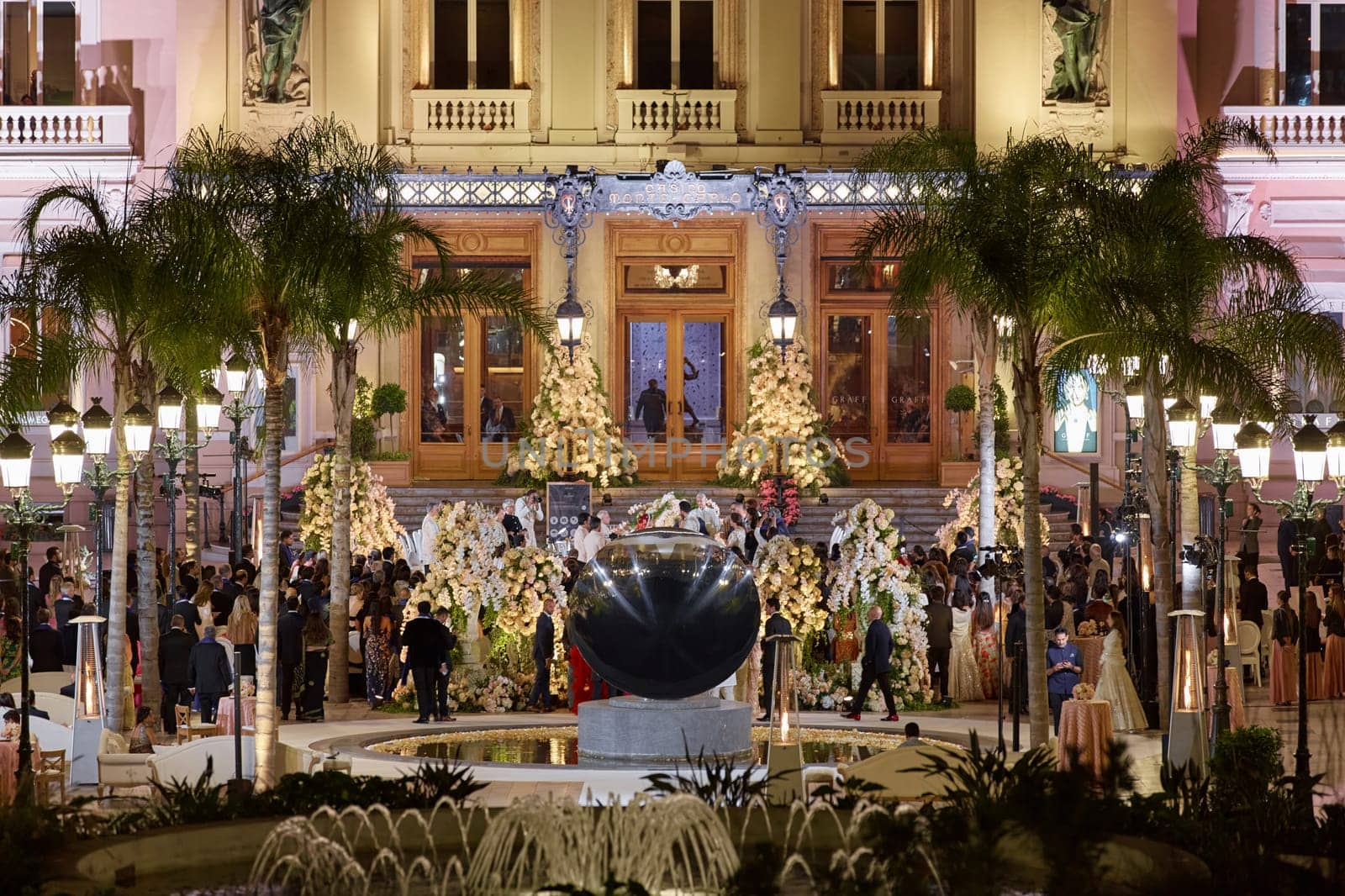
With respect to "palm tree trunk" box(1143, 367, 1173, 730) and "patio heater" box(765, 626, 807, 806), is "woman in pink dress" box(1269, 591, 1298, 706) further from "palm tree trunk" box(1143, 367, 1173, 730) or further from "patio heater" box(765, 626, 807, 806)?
"patio heater" box(765, 626, 807, 806)

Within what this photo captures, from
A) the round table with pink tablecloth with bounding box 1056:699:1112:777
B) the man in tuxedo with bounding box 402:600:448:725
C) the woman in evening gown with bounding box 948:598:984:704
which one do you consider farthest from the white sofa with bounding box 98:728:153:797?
the woman in evening gown with bounding box 948:598:984:704

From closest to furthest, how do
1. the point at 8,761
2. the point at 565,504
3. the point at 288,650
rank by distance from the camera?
1. the point at 8,761
2. the point at 288,650
3. the point at 565,504

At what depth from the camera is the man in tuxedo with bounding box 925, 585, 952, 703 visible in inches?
836

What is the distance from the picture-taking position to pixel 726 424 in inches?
1344

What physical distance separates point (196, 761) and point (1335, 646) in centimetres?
1317

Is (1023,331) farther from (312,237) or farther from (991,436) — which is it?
(991,436)

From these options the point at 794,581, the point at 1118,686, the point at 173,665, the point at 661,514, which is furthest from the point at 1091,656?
the point at 173,665

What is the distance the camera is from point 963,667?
72.0 ft

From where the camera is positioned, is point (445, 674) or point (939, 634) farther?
point (939, 634)

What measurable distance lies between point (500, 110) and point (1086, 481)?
11.6 m

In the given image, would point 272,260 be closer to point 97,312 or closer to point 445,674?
point 97,312

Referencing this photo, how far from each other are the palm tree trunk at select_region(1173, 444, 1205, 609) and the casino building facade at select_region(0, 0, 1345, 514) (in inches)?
537

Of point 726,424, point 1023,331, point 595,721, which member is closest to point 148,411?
point 595,721

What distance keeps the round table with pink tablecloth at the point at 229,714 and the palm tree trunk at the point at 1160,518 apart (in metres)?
8.16
